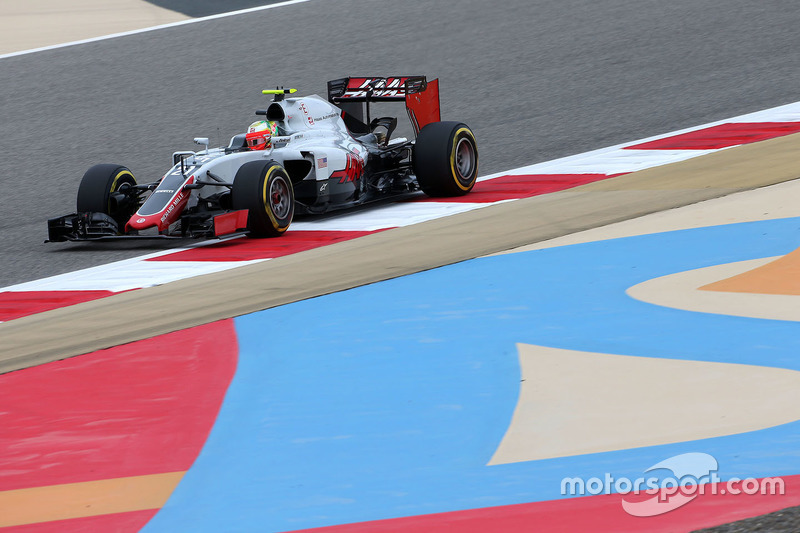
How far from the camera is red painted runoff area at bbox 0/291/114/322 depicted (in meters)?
7.50

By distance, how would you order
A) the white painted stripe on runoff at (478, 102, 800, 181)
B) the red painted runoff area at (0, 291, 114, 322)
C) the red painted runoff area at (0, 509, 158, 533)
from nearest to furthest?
1. the red painted runoff area at (0, 509, 158, 533)
2. the red painted runoff area at (0, 291, 114, 322)
3. the white painted stripe on runoff at (478, 102, 800, 181)

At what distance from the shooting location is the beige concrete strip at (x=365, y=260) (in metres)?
6.57

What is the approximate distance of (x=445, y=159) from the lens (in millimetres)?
10258

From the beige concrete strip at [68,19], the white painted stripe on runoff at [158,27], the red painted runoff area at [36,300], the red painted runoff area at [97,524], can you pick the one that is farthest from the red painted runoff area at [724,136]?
the beige concrete strip at [68,19]

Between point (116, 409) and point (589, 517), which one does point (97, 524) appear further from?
point (589, 517)

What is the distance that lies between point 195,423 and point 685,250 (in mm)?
3632

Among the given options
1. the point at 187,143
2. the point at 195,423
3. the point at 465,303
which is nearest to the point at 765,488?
the point at 195,423

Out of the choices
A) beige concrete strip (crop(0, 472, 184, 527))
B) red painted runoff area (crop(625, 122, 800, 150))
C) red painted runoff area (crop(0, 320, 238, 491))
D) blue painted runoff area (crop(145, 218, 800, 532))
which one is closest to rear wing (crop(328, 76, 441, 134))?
red painted runoff area (crop(625, 122, 800, 150))

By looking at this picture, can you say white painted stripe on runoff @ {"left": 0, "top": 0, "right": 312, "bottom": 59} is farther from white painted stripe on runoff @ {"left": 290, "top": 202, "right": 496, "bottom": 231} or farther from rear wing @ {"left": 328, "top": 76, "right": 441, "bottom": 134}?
white painted stripe on runoff @ {"left": 290, "top": 202, "right": 496, "bottom": 231}

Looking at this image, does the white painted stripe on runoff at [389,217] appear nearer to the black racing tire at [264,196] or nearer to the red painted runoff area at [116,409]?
the black racing tire at [264,196]

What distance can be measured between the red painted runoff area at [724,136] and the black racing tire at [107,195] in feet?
17.0

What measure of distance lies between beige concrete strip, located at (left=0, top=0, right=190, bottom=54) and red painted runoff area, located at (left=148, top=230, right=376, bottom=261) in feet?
33.1

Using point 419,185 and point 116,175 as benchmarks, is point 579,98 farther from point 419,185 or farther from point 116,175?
point 116,175

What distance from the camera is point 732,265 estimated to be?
673 cm
